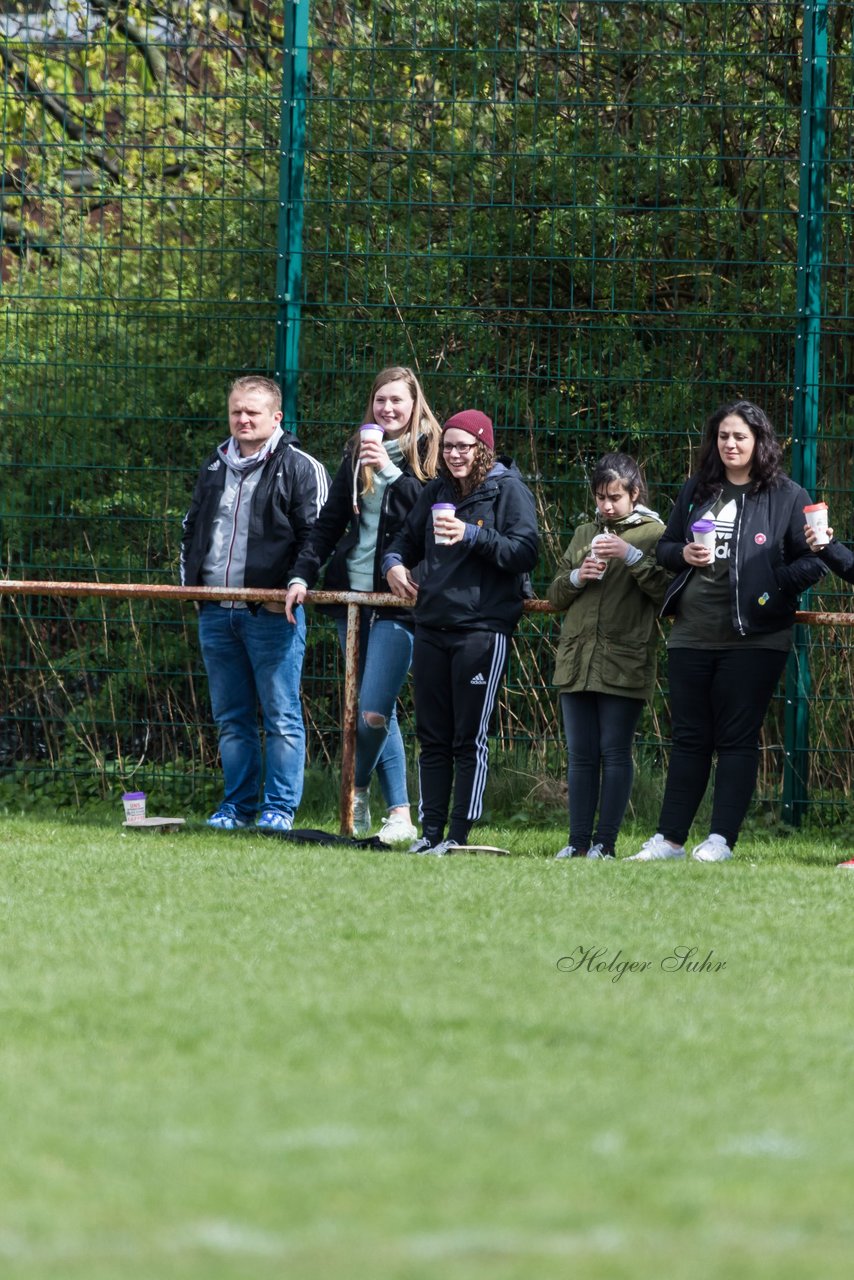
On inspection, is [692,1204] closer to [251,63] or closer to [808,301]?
[808,301]

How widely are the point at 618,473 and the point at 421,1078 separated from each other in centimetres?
393

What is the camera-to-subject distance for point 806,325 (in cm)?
830

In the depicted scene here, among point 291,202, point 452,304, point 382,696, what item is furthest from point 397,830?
point 291,202

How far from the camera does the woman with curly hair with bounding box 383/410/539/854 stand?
23.1ft

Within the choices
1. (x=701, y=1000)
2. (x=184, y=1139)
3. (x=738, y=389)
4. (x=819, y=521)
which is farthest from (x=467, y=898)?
(x=738, y=389)

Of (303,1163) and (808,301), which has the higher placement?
(808,301)

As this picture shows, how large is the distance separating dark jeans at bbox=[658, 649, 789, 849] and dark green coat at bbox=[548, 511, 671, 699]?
161 mm

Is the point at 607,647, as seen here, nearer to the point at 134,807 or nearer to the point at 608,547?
the point at 608,547

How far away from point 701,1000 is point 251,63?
22.9 ft

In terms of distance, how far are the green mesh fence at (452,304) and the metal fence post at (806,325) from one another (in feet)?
0.06

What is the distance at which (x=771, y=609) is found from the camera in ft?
23.0

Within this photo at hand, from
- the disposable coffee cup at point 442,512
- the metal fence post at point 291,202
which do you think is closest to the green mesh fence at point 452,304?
the metal fence post at point 291,202

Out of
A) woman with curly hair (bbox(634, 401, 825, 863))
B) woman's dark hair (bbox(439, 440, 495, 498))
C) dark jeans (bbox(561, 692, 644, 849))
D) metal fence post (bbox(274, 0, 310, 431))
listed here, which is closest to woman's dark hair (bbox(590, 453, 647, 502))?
woman with curly hair (bbox(634, 401, 825, 863))

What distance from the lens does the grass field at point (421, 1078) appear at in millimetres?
2850
